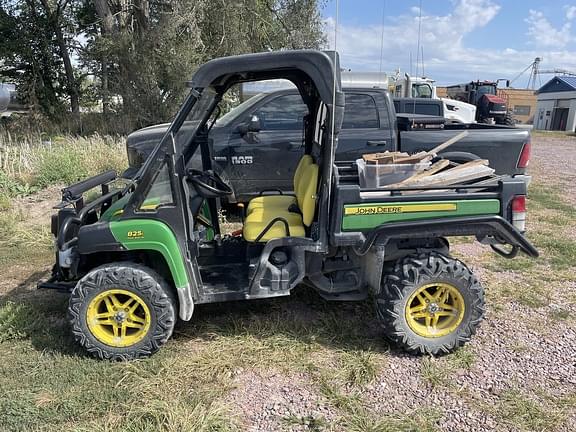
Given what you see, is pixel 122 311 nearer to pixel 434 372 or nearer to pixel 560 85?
pixel 434 372

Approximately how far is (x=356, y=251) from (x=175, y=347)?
1.49m

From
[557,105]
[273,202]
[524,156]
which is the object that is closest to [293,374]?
[273,202]

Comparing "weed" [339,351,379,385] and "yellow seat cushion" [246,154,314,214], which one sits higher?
"yellow seat cushion" [246,154,314,214]

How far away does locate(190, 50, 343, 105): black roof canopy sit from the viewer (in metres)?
2.86

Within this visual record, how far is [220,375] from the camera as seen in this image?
303cm

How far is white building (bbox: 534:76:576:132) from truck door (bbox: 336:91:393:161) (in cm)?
3398

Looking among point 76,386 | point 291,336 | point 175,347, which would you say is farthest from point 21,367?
point 291,336

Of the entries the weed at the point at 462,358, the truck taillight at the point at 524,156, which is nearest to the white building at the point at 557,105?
the truck taillight at the point at 524,156

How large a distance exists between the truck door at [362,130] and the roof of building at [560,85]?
37007mm

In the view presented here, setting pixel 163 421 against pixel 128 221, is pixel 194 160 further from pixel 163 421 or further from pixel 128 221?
pixel 163 421

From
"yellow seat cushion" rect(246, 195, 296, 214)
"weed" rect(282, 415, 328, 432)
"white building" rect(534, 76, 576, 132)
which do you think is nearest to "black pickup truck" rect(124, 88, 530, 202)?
"yellow seat cushion" rect(246, 195, 296, 214)

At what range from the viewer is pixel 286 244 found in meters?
3.18

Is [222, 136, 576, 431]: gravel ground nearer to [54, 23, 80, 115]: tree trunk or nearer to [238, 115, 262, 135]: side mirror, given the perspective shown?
[238, 115, 262, 135]: side mirror

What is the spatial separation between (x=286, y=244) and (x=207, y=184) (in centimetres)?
84
